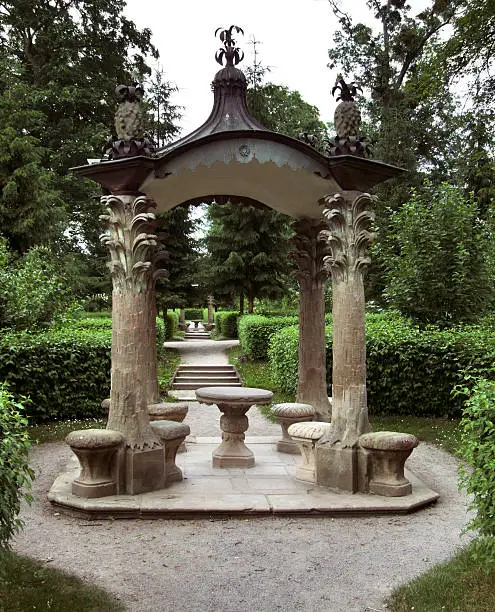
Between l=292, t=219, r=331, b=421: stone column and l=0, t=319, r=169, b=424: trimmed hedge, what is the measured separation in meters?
4.67

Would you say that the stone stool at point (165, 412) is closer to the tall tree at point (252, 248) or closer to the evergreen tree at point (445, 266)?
the evergreen tree at point (445, 266)

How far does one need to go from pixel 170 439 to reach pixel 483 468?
3.71 metres

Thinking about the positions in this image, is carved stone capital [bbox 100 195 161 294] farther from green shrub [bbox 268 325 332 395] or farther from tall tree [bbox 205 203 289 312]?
tall tree [bbox 205 203 289 312]

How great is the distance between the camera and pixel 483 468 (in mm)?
4156

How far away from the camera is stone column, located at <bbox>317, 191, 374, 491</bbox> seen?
673 centimetres

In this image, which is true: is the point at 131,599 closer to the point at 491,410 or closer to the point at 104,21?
the point at 491,410

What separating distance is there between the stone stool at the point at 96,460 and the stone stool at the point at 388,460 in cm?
265

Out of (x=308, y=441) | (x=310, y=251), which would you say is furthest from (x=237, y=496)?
(x=310, y=251)

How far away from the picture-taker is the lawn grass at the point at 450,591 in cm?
394

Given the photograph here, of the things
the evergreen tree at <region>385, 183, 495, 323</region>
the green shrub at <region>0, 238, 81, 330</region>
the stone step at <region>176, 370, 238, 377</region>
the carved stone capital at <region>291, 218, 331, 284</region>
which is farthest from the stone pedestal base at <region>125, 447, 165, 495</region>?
the stone step at <region>176, 370, 238, 377</region>

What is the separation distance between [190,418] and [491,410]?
30.4ft

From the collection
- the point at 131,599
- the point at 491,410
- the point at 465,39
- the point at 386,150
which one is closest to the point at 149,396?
the point at 131,599

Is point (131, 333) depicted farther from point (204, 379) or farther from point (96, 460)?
point (204, 379)

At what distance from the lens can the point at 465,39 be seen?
14633 mm
